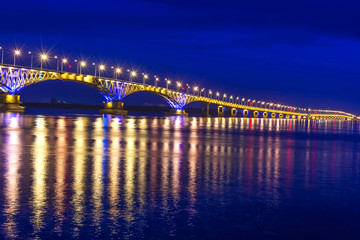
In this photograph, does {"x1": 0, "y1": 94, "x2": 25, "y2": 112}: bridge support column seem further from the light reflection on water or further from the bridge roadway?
the light reflection on water

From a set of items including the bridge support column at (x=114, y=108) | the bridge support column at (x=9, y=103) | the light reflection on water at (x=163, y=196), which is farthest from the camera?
the bridge support column at (x=114, y=108)

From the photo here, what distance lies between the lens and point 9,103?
111438 millimetres

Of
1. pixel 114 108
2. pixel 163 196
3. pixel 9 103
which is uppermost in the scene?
pixel 9 103

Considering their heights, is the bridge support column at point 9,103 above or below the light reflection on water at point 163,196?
above

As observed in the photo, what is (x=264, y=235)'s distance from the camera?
720 cm

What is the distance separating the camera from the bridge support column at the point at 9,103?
360 feet

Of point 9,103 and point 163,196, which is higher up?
point 9,103

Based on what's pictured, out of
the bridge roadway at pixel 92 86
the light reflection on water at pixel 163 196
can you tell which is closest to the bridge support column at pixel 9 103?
the bridge roadway at pixel 92 86

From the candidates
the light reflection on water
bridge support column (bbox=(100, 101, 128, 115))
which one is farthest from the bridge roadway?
the light reflection on water

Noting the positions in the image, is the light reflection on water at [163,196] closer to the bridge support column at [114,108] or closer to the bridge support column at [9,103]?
the bridge support column at [9,103]

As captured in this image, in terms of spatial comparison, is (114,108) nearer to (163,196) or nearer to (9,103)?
(9,103)

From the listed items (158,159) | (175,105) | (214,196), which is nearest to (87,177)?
(214,196)

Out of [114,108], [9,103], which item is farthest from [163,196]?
[114,108]

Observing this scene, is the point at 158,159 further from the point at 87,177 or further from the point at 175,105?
the point at 175,105
